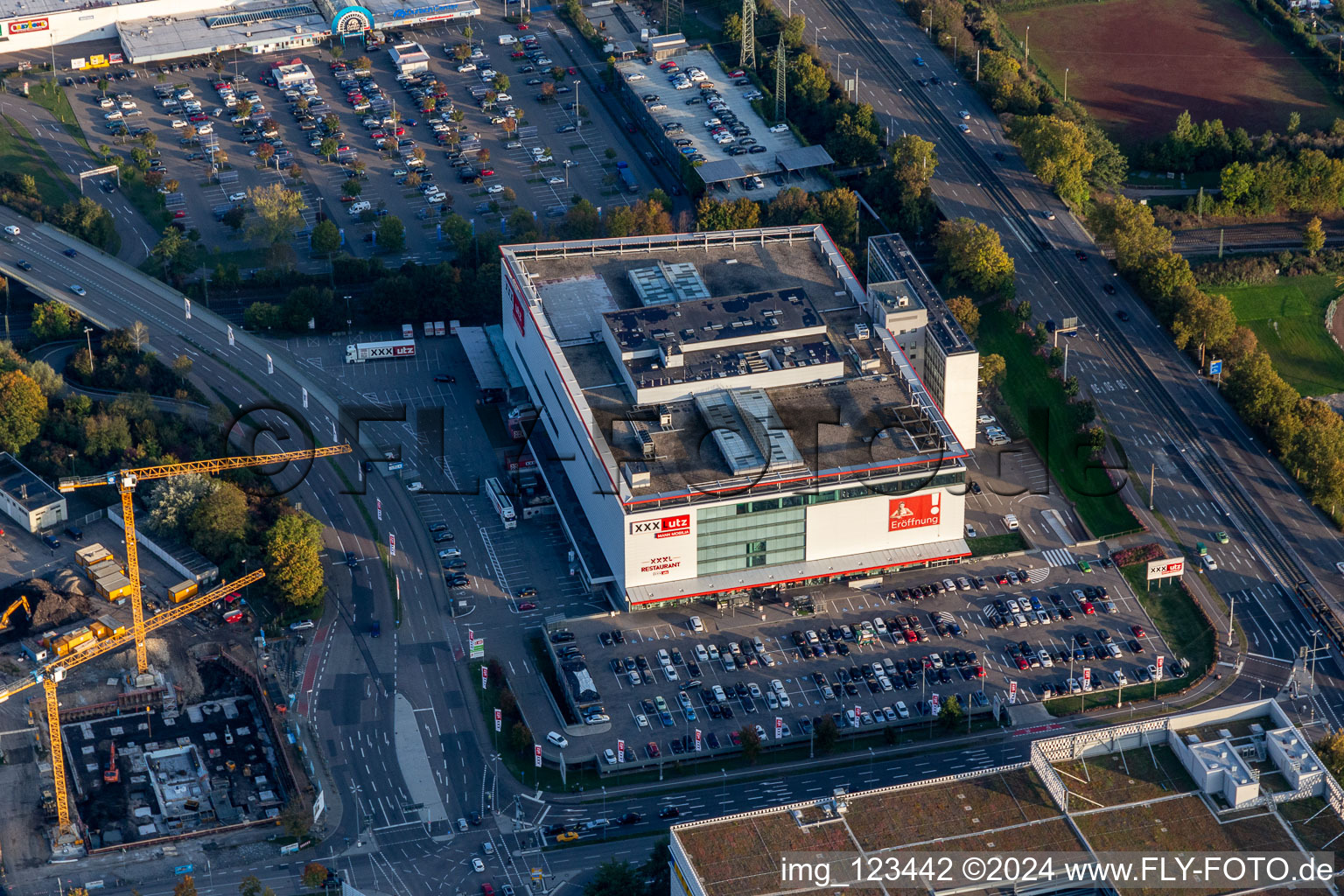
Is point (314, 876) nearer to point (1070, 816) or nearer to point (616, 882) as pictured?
point (616, 882)

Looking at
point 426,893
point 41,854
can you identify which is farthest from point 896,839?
point 41,854

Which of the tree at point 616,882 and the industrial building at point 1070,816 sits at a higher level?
the industrial building at point 1070,816

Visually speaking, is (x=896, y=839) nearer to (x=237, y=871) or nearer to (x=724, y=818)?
(x=724, y=818)

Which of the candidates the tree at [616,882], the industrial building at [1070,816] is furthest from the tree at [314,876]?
the industrial building at [1070,816]

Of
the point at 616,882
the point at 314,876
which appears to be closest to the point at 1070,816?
the point at 616,882

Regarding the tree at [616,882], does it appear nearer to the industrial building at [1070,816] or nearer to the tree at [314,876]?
the industrial building at [1070,816]

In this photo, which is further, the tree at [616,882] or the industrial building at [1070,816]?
the tree at [616,882]

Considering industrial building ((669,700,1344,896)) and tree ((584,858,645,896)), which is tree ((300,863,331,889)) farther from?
industrial building ((669,700,1344,896))
